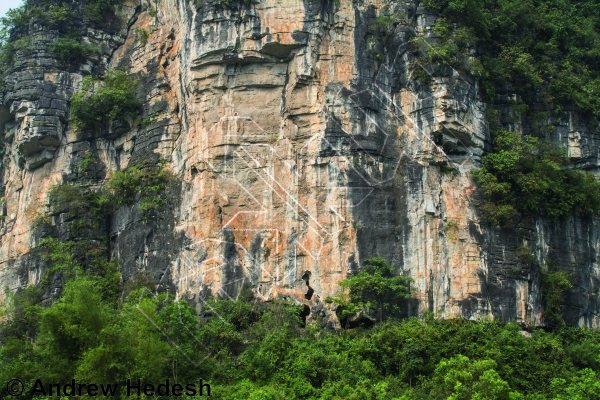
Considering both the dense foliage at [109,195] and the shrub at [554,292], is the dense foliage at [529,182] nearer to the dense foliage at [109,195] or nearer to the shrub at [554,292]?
the shrub at [554,292]

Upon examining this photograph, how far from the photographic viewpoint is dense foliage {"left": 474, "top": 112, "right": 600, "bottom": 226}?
22.0 metres

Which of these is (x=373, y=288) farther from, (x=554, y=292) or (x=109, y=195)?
(x=109, y=195)

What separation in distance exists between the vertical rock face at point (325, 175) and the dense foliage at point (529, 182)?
18.7 inches

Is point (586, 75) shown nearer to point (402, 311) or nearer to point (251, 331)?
point (402, 311)

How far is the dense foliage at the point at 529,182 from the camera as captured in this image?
22.0m

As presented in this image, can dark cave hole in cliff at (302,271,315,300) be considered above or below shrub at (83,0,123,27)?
below

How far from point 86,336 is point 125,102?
10.4 metres

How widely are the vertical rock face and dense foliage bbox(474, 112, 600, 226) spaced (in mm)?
474

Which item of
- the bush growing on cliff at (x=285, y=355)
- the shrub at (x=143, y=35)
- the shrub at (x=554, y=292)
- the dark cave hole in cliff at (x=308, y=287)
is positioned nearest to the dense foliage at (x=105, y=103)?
the shrub at (x=143, y=35)

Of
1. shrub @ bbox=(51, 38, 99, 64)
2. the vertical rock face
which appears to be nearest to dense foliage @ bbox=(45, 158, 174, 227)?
the vertical rock face

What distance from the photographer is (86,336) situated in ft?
55.7

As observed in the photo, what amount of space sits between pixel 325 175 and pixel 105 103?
891 cm

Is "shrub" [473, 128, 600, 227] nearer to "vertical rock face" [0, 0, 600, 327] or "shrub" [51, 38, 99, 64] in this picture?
"vertical rock face" [0, 0, 600, 327]

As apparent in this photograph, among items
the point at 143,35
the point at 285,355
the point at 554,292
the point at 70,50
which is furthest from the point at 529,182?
the point at 70,50
